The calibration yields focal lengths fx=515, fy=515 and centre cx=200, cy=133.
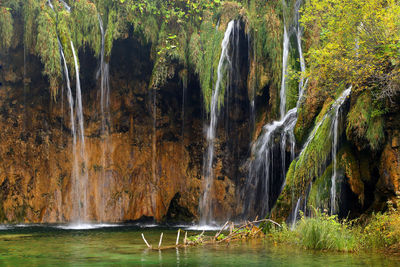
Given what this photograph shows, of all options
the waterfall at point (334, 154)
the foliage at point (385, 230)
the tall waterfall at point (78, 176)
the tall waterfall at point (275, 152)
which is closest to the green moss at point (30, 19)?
the tall waterfall at point (78, 176)

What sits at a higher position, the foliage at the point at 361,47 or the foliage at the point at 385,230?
the foliage at the point at 361,47

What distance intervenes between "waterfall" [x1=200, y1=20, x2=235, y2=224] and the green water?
26.7 feet

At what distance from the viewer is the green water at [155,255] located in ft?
32.8

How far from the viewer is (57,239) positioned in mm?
15328

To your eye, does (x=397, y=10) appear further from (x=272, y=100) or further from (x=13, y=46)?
(x=13, y=46)

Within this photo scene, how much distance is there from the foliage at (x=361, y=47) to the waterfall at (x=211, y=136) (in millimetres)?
6239

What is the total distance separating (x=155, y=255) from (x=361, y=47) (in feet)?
25.4

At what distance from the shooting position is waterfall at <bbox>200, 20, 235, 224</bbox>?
69.6 ft

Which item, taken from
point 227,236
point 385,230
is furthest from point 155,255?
point 385,230

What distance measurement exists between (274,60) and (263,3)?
8.86 feet

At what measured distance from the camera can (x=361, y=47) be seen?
45.5 ft

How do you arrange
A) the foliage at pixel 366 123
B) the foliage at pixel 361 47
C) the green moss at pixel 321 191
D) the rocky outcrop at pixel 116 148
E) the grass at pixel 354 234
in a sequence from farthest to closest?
the rocky outcrop at pixel 116 148 < the green moss at pixel 321 191 < the foliage at pixel 361 47 < the foliage at pixel 366 123 < the grass at pixel 354 234

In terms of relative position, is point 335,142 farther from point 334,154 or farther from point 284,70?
point 284,70

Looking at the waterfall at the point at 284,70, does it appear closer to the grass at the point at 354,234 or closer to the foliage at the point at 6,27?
the grass at the point at 354,234
